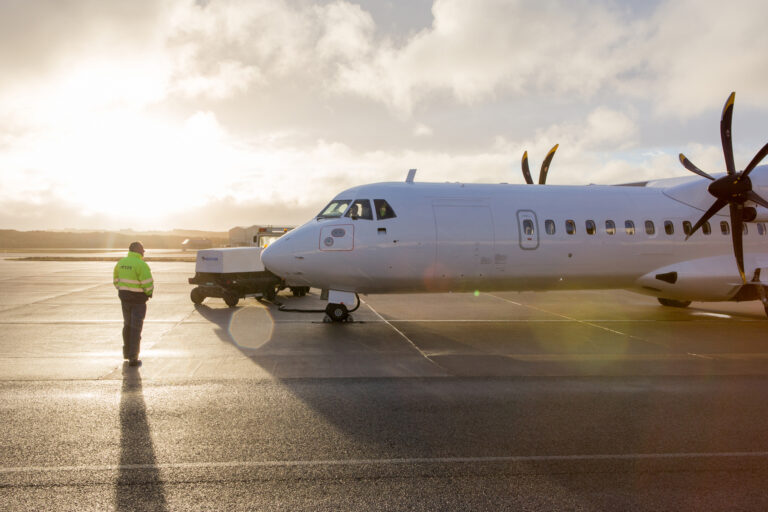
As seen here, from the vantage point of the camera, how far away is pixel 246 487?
4215mm

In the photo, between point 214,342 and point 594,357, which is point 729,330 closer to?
point 594,357

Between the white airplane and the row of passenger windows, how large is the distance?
0.03m

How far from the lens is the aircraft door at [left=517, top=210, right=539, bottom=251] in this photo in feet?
42.7

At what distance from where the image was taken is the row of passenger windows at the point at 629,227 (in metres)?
13.3

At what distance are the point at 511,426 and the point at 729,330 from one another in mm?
10351

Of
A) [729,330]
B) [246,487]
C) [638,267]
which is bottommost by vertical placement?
[729,330]

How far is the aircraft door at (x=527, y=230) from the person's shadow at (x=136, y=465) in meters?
9.72

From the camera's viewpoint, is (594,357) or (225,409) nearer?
(225,409)

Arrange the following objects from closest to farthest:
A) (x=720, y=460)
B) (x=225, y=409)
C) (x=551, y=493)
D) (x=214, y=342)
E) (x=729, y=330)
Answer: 1. (x=551, y=493)
2. (x=720, y=460)
3. (x=225, y=409)
4. (x=214, y=342)
5. (x=729, y=330)

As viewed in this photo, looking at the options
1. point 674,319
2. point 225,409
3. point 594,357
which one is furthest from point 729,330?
point 225,409

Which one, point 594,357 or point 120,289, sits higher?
point 120,289

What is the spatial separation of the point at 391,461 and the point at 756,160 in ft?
43.2

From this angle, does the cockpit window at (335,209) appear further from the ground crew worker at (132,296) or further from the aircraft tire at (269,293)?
the aircraft tire at (269,293)

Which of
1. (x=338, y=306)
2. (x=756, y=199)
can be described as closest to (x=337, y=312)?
(x=338, y=306)
